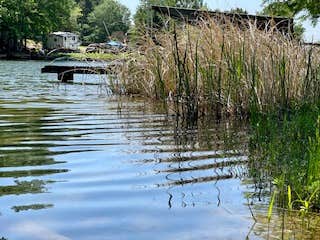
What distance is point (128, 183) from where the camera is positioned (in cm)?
514

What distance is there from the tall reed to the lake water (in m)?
0.70

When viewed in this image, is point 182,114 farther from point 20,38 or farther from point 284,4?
point 20,38

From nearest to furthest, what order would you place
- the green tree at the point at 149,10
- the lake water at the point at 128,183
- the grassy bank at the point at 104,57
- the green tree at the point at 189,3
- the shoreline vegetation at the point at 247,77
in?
the lake water at the point at 128,183
the shoreline vegetation at the point at 247,77
the green tree at the point at 149,10
the grassy bank at the point at 104,57
the green tree at the point at 189,3

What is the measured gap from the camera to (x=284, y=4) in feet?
78.2

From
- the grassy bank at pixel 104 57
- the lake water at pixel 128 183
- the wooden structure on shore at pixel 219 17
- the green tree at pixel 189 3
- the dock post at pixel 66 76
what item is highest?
the green tree at pixel 189 3

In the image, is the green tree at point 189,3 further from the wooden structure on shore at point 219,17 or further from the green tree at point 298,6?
the green tree at point 298,6

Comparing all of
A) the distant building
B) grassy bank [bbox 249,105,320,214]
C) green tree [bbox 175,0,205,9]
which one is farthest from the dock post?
the distant building

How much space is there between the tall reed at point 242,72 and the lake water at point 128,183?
2.29 feet

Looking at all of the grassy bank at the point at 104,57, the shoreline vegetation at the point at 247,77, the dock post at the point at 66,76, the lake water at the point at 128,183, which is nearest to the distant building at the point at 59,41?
the dock post at the point at 66,76

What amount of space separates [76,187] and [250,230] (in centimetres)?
160

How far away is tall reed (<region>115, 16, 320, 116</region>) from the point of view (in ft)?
30.8

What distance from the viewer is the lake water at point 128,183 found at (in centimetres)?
389

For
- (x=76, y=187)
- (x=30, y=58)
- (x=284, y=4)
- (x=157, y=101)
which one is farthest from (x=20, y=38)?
(x=76, y=187)

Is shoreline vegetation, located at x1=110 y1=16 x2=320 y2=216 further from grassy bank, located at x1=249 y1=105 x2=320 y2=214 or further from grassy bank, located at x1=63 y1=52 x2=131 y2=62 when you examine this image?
grassy bank, located at x1=63 y1=52 x2=131 y2=62
